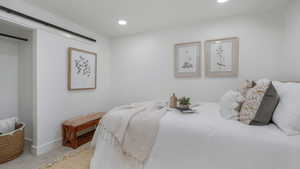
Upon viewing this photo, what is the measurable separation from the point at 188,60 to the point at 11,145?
10.5 feet

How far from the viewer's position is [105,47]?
3.43m

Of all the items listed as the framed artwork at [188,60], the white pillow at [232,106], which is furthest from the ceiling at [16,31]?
the white pillow at [232,106]

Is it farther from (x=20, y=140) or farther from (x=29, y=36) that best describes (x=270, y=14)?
(x=20, y=140)

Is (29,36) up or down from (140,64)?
up

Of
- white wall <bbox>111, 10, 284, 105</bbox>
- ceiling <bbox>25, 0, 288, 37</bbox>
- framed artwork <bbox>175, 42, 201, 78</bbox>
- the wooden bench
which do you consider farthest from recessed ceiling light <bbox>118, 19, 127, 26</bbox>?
the wooden bench

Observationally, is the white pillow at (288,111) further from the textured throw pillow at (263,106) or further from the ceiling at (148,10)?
the ceiling at (148,10)

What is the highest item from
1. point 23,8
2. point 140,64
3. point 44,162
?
point 23,8

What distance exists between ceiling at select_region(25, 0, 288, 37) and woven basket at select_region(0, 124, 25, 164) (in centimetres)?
196

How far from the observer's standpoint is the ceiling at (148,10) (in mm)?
2006

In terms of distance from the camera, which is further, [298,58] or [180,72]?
[180,72]

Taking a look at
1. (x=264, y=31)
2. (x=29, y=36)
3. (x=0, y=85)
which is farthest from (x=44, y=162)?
(x=264, y=31)

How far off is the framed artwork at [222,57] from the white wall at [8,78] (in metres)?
3.68

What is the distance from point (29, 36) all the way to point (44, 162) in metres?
2.19

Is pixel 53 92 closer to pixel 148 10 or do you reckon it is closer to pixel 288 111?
pixel 148 10
